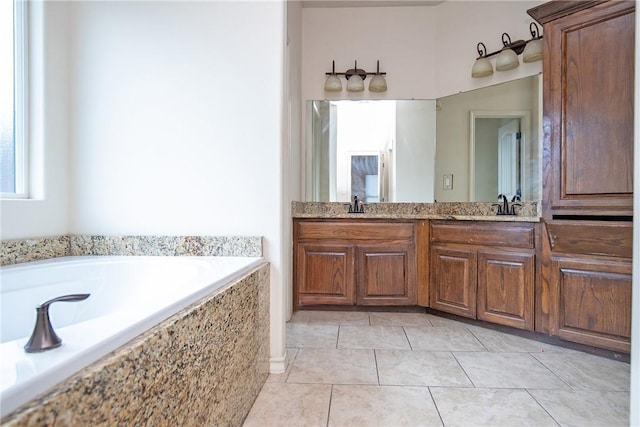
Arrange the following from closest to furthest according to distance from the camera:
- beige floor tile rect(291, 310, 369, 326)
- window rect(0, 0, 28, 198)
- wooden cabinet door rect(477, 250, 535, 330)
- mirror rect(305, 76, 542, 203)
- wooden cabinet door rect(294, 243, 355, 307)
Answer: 1. window rect(0, 0, 28, 198)
2. wooden cabinet door rect(477, 250, 535, 330)
3. beige floor tile rect(291, 310, 369, 326)
4. wooden cabinet door rect(294, 243, 355, 307)
5. mirror rect(305, 76, 542, 203)

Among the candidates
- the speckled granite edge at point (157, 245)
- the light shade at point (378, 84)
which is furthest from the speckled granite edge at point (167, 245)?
the light shade at point (378, 84)

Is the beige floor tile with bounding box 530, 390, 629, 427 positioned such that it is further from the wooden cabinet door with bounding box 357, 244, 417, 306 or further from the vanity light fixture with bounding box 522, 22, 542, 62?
the vanity light fixture with bounding box 522, 22, 542, 62

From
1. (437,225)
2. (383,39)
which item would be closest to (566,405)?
(437,225)

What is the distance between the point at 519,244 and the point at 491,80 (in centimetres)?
147

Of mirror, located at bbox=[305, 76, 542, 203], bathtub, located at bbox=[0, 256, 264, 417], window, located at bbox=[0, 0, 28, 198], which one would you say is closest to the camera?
bathtub, located at bbox=[0, 256, 264, 417]

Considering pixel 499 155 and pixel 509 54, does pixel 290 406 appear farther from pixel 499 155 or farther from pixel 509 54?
pixel 509 54

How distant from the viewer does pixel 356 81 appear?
3.11 m

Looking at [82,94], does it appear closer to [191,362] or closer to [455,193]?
[191,362]

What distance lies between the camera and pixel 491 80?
9.29ft

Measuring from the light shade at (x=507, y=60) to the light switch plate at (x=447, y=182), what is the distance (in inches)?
37.3

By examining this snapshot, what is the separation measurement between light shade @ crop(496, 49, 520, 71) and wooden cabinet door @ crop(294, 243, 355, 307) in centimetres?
189

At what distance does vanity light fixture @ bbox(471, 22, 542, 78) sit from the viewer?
8.29 ft

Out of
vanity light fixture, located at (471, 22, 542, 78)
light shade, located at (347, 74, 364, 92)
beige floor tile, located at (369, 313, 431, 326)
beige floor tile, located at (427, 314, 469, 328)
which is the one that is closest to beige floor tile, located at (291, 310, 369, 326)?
beige floor tile, located at (369, 313, 431, 326)

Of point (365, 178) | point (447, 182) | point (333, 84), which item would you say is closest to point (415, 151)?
point (447, 182)
